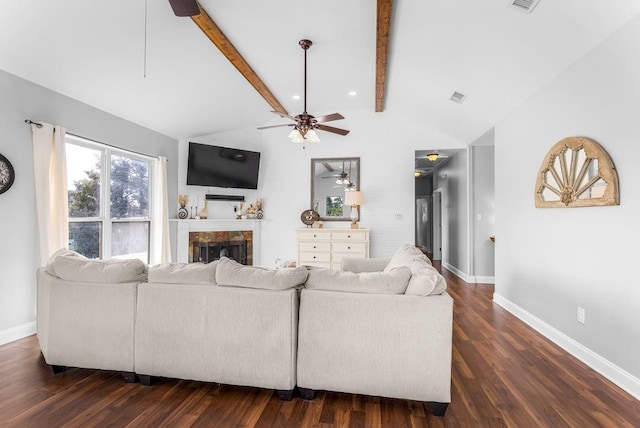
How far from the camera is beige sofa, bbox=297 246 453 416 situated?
1.97 meters

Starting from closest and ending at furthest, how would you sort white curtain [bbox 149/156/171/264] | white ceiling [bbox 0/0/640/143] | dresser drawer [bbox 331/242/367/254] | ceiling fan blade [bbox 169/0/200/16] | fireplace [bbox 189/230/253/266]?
ceiling fan blade [bbox 169/0/200/16], white ceiling [bbox 0/0/640/143], white curtain [bbox 149/156/171/264], dresser drawer [bbox 331/242/367/254], fireplace [bbox 189/230/253/266]

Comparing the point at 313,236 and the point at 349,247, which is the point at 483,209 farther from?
the point at 313,236

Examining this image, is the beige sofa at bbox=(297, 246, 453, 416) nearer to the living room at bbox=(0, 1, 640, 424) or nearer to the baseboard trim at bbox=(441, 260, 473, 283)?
the living room at bbox=(0, 1, 640, 424)

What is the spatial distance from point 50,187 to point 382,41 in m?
3.76

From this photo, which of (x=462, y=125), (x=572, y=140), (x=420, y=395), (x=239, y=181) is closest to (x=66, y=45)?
(x=239, y=181)

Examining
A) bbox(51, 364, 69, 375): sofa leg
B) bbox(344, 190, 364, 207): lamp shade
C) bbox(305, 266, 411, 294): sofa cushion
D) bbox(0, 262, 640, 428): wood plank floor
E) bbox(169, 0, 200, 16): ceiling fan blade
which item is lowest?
bbox(0, 262, 640, 428): wood plank floor

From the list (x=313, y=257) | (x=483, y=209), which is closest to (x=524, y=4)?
(x=483, y=209)

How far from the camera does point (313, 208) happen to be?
6207mm

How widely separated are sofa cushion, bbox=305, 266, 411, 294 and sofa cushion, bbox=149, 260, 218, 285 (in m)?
0.68

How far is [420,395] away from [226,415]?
1145mm

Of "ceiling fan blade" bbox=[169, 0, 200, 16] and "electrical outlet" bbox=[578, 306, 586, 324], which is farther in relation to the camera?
"electrical outlet" bbox=[578, 306, 586, 324]

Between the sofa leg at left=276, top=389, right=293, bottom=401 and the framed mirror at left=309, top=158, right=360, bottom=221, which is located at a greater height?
the framed mirror at left=309, top=158, right=360, bottom=221

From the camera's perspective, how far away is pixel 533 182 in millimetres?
3609

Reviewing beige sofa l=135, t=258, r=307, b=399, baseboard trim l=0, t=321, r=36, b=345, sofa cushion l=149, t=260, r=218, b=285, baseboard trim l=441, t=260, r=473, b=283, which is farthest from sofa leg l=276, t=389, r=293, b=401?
baseboard trim l=441, t=260, r=473, b=283
